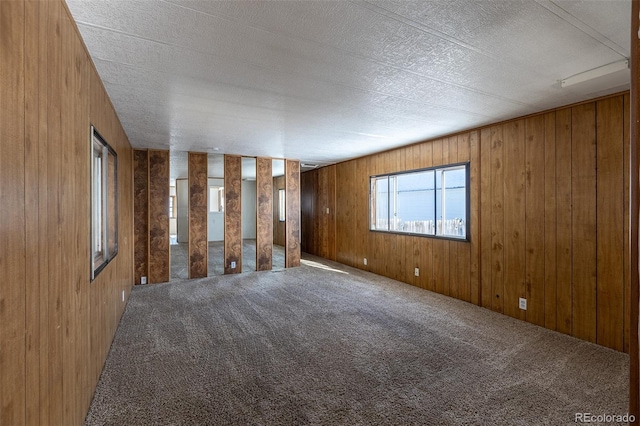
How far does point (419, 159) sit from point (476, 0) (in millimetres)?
3452

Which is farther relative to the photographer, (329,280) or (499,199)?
(329,280)

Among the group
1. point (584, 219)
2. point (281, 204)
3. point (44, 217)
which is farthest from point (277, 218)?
point (44, 217)

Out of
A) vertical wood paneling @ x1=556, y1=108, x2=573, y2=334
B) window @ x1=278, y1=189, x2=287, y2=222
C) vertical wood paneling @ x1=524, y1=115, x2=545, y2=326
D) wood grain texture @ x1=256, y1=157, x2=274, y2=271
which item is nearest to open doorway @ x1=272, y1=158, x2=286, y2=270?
window @ x1=278, y1=189, x2=287, y2=222

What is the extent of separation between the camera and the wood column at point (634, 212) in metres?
0.48

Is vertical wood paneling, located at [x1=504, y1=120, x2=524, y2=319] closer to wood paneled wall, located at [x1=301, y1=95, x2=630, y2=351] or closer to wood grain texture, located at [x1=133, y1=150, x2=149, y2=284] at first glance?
wood paneled wall, located at [x1=301, y1=95, x2=630, y2=351]

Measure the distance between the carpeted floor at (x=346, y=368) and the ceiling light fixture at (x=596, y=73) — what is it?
2353 mm

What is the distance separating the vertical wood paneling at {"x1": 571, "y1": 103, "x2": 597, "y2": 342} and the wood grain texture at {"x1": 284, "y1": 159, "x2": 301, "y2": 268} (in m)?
4.78

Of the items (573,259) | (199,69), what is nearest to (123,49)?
(199,69)

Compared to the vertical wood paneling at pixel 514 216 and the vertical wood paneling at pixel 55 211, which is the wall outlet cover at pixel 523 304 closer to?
the vertical wood paneling at pixel 514 216

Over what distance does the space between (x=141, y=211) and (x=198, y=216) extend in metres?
0.92

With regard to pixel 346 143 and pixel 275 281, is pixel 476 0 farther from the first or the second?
pixel 275 281

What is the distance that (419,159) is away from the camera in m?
5.01

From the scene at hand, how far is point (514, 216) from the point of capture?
371cm

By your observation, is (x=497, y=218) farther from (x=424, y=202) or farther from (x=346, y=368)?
(x=346, y=368)
